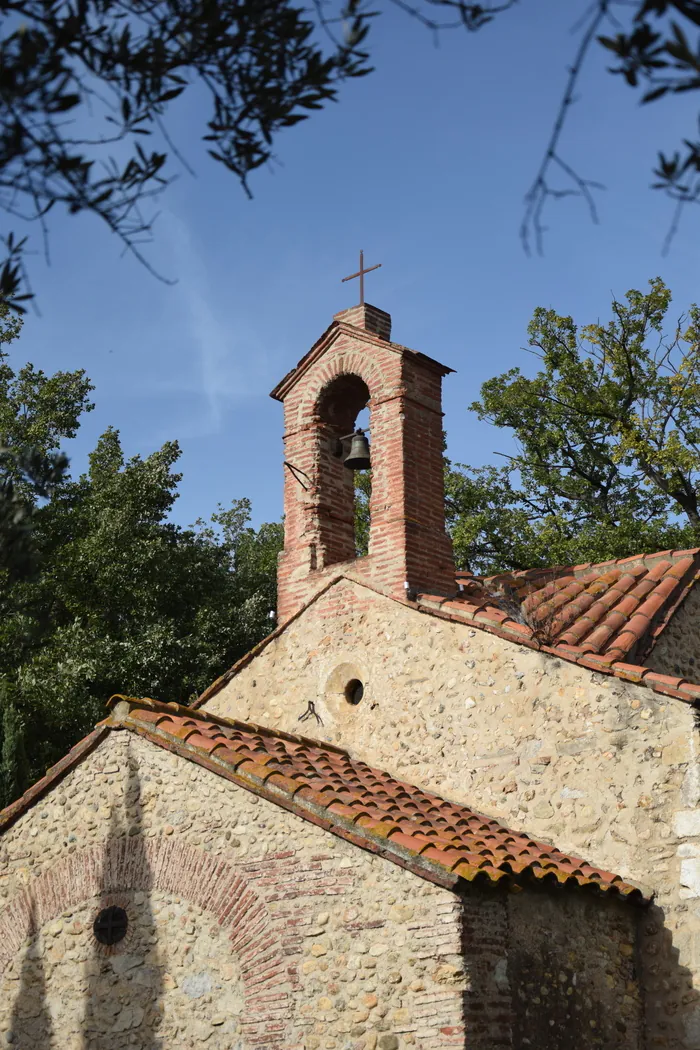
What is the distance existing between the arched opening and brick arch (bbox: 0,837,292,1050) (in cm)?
402

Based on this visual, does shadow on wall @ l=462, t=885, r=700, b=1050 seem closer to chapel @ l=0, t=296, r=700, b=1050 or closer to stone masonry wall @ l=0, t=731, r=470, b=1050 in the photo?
chapel @ l=0, t=296, r=700, b=1050

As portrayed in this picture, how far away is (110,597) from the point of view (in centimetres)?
2022

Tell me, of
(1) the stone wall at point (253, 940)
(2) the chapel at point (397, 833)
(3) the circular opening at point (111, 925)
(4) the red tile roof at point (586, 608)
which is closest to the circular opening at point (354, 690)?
(2) the chapel at point (397, 833)

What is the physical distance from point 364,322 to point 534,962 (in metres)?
7.00

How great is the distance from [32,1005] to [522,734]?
4567 millimetres

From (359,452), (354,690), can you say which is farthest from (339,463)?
(354,690)

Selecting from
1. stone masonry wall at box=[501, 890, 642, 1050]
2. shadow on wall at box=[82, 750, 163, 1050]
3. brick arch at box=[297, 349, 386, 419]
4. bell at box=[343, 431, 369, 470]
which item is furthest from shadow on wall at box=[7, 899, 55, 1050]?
brick arch at box=[297, 349, 386, 419]

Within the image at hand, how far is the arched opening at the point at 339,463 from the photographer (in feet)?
39.0

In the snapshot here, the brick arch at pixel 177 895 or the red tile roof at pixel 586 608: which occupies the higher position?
the red tile roof at pixel 586 608

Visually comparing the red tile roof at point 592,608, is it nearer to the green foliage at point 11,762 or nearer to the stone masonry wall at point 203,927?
the stone masonry wall at point 203,927

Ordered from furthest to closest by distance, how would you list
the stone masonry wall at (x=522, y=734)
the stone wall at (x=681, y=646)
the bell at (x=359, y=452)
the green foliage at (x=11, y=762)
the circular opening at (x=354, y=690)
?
the green foliage at (x=11, y=762), the bell at (x=359, y=452), the circular opening at (x=354, y=690), the stone wall at (x=681, y=646), the stone masonry wall at (x=522, y=734)

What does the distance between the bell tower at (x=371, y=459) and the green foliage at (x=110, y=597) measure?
5.78 metres

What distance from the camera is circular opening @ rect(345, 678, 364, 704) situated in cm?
1073

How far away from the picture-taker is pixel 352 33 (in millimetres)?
3621
